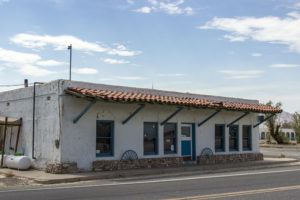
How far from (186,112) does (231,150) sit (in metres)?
4.13

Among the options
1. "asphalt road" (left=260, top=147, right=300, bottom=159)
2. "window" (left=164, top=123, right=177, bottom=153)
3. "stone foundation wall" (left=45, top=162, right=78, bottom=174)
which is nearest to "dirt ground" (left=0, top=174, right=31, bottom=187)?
"stone foundation wall" (left=45, top=162, right=78, bottom=174)

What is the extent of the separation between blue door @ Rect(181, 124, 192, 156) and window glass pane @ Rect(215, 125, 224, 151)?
1957mm

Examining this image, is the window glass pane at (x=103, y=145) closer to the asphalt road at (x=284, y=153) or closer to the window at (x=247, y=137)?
the window at (x=247, y=137)

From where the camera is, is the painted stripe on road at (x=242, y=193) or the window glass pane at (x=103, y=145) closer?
the painted stripe on road at (x=242, y=193)

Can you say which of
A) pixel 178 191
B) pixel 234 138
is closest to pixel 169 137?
pixel 234 138

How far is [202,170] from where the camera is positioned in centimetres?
1797

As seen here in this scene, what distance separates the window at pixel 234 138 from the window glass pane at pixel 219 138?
0.71 meters

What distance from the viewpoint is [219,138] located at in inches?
858

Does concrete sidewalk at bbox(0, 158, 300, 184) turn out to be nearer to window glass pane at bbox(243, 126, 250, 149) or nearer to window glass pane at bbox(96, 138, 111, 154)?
window glass pane at bbox(96, 138, 111, 154)

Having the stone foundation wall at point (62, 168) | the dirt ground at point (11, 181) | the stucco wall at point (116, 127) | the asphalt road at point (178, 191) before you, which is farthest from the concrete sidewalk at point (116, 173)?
the asphalt road at point (178, 191)

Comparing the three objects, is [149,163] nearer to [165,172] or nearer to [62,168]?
Answer: [165,172]

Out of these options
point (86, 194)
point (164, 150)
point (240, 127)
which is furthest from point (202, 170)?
point (86, 194)

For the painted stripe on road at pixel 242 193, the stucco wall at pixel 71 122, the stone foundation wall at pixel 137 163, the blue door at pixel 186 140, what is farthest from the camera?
the blue door at pixel 186 140

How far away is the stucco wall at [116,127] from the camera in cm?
1590
